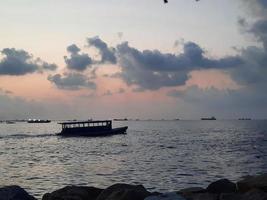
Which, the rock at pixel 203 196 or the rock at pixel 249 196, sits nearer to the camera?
the rock at pixel 249 196

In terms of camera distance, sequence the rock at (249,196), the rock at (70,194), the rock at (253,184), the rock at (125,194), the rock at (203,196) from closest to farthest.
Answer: the rock at (249,196) → the rock at (203,196) → the rock at (125,194) → the rock at (70,194) → the rock at (253,184)

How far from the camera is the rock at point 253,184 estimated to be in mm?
17500

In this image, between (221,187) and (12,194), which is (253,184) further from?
(12,194)

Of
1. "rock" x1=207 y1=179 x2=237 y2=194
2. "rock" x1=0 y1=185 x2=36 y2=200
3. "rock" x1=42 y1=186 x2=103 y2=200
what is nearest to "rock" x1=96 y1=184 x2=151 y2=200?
"rock" x1=42 y1=186 x2=103 y2=200

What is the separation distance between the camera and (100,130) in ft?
360

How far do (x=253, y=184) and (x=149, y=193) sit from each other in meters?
4.28

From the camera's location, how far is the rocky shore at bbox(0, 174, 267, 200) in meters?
15.5

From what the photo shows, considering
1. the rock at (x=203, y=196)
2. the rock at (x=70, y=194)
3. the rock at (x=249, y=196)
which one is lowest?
the rock at (x=70, y=194)

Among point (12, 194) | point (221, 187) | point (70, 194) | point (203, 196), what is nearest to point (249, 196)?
point (203, 196)

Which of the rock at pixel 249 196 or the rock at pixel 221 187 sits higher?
the rock at pixel 249 196

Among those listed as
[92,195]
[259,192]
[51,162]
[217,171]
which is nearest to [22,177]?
[51,162]

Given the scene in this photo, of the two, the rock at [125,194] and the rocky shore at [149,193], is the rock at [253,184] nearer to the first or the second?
the rocky shore at [149,193]

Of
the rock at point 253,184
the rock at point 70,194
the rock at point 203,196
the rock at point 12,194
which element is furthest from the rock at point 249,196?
the rock at point 12,194

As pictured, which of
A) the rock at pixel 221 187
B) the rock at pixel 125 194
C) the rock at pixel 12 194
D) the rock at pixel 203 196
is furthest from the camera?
the rock at pixel 221 187
